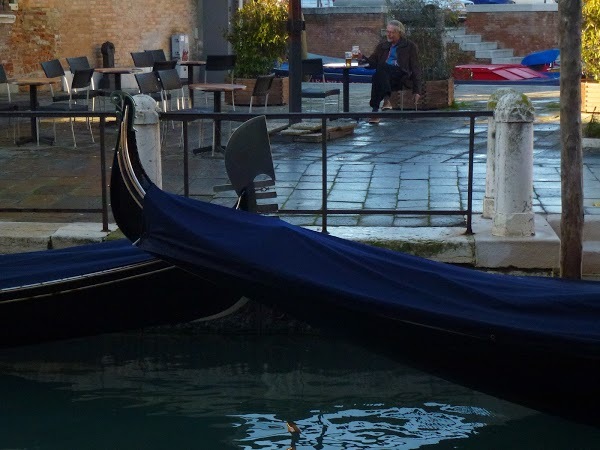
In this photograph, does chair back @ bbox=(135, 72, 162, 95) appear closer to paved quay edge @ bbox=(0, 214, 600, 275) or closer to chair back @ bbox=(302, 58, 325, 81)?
chair back @ bbox=(302, 58, 325, 81)

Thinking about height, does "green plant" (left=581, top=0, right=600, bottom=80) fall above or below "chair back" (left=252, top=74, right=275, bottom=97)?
above

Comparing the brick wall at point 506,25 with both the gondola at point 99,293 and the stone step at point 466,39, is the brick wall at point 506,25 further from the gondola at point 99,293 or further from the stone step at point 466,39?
the gondola at point 99,293

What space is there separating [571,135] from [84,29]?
9222mm

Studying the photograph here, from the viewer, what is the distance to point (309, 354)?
5086 mm

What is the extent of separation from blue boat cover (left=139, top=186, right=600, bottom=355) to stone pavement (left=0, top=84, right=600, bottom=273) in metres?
1.17

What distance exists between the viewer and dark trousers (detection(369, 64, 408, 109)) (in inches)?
363

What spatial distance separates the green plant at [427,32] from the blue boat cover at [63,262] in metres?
6.25

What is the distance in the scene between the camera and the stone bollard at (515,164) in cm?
502

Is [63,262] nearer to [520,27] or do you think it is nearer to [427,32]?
[427,32]

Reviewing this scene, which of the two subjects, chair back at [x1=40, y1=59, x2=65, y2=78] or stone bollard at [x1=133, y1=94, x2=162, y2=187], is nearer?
stone bollard at [x1=133, y1=94, x2=162, y2=187]

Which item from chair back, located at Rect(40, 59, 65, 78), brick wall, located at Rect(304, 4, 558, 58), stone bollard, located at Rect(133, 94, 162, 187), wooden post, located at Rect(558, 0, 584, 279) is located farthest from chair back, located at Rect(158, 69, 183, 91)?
brick wall, located at Rect(304, 4, 558, 58)

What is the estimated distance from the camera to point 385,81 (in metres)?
9.20

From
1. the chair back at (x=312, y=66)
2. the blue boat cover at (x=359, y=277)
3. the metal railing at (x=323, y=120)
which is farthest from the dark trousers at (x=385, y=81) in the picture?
the blue boat cover at (x=359, y=277)

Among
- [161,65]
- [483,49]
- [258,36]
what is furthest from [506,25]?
[161,65]
